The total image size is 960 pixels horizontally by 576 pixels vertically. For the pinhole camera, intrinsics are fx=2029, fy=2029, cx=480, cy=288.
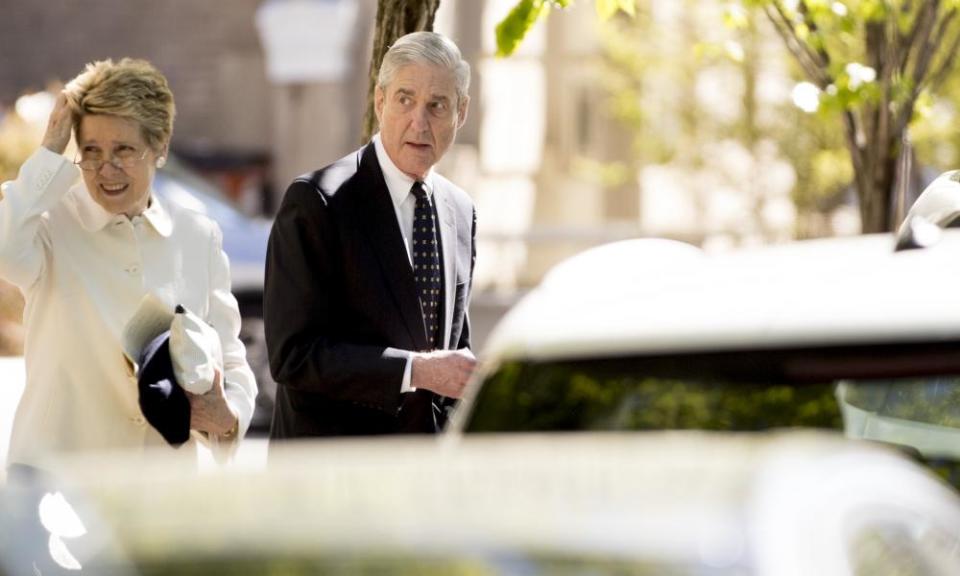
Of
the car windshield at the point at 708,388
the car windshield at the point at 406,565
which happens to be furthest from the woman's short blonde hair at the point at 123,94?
the car windshield at the point at 406,565

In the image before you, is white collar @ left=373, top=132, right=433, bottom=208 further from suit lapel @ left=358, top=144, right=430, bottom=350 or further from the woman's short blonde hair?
the woman's short blonde hair

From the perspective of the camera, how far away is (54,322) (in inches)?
175

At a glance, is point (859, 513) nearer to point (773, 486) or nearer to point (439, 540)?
point (773, 486)

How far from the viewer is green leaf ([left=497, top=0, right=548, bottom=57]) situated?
600cm

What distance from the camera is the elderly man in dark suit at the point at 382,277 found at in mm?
4332

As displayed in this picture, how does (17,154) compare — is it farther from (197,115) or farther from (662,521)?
(662,521)

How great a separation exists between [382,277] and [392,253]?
67 mm

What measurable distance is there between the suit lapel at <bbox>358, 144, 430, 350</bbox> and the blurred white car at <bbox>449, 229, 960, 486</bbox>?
4.59 feet

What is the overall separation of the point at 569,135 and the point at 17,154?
8600mm

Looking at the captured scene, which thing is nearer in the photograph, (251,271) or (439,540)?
(439,540)

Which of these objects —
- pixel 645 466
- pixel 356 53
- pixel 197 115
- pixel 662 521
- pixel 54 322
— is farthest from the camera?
pixel 197 115

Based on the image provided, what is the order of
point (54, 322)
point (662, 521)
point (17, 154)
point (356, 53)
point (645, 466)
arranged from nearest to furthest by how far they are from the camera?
point (662, 521) < point (645, 466) < point (54, 322) < point (17, 154) < point (356, 53)

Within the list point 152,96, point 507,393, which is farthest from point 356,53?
point 507,393

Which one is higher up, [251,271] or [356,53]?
[356,53]
